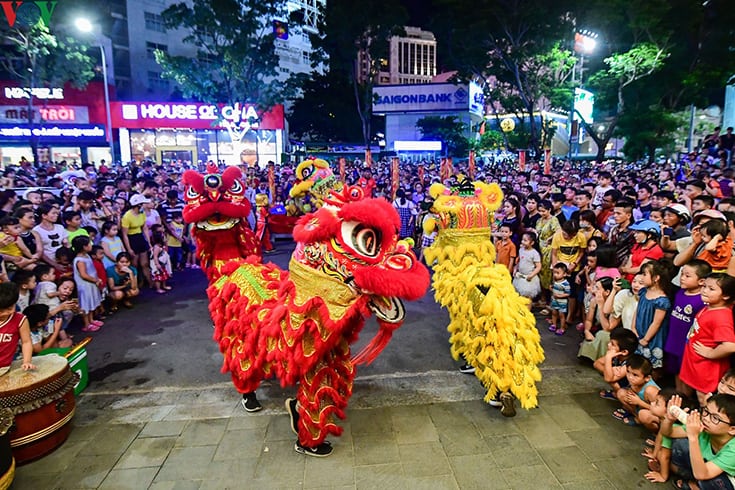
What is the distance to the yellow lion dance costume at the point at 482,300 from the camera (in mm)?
3516

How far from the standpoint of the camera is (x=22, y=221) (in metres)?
5.40

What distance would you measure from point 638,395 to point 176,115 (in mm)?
28453

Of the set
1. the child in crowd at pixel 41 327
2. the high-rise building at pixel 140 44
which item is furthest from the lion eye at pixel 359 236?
the high-rise building at pixel 140 44

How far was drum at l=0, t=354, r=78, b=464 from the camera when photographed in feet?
10.2

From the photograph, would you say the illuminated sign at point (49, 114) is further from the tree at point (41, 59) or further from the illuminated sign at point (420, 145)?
the illuminated sign at point (420, 145)

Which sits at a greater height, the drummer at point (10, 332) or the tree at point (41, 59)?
the tree at point (41, 59)

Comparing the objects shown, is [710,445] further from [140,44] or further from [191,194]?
[140,44]

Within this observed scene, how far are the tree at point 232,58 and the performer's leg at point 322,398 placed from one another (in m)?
23.5

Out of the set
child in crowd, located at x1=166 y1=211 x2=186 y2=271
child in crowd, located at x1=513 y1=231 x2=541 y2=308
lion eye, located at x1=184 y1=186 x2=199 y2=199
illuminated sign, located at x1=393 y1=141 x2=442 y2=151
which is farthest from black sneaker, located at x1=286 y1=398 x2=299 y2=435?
illuminated sign, located at x1=393 y1=141 x2=442 y2=151

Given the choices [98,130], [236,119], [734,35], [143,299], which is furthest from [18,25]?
[734,35]

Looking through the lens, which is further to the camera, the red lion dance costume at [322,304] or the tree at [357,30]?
the tree at [357,30]

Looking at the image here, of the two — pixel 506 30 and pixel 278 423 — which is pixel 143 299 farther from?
pixel 506 30

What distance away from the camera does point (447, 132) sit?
33.6m

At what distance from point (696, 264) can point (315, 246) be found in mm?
2941
